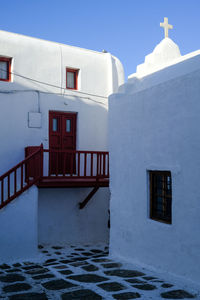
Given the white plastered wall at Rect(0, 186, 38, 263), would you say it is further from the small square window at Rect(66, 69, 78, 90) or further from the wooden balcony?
the small square window at Rect(66, 69, 78, 90)

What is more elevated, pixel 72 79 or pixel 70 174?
pixel 72 79

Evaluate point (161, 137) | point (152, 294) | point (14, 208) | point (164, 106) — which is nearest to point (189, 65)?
point (164, 106)

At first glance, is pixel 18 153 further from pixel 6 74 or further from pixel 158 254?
pixel 158 254

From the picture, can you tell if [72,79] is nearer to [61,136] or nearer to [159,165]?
[61,136]

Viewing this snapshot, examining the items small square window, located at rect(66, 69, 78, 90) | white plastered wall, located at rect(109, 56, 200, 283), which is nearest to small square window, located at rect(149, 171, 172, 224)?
white plastered wall, located at rect(109, 56, 200, 283)

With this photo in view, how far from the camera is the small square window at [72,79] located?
11422 millimetres

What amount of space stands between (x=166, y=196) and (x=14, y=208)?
401cm

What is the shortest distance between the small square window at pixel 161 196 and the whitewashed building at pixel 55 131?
2.78 m

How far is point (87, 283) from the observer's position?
6234 millimetres

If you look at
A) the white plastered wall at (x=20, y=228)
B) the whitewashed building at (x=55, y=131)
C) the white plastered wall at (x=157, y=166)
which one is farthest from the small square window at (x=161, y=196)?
the white plastered wall at (x=20, y=228)

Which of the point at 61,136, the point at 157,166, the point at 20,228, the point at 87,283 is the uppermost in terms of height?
the point at 61,136

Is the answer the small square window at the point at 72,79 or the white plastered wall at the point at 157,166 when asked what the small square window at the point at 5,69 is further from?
the white plastered wall at the point at 157,166

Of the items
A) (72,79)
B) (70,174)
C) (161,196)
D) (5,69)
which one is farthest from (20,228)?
(72,79)

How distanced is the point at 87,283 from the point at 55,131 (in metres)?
5.74
